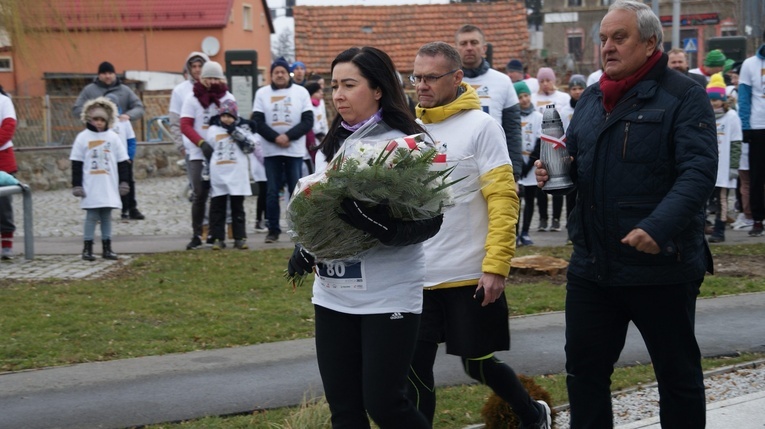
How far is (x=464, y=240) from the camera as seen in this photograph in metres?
4.90

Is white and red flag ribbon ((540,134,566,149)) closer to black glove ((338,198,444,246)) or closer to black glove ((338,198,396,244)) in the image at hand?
black glove ((338,198,444,246))

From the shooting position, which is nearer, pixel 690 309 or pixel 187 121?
pixel 690 309

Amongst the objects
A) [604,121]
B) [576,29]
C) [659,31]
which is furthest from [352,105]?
[576,29]

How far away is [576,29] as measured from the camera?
57.0 m

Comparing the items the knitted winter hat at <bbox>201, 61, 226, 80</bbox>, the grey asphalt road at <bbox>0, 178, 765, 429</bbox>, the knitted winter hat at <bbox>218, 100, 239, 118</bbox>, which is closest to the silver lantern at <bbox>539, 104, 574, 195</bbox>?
the grey asphalt road at <bbox>0, 178, 765, 429</bbox>

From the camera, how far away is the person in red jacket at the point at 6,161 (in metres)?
11.1

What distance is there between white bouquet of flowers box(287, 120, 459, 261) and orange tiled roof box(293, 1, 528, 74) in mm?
28803

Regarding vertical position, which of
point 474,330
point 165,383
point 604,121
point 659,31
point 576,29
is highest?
point 576,29

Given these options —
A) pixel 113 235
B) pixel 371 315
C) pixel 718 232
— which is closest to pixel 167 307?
pixel 371 315

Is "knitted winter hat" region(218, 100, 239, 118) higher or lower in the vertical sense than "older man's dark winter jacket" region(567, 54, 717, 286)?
higher

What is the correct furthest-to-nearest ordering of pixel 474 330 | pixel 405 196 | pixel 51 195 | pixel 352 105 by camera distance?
1. pixel 51 195
2. pixel 474 330
3. pixel 352 105
4. pixel 405 196

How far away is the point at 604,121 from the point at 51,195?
698 inches

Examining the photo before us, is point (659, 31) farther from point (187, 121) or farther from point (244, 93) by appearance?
point (244, 93)

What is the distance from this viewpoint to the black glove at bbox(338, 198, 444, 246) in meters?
4.00
